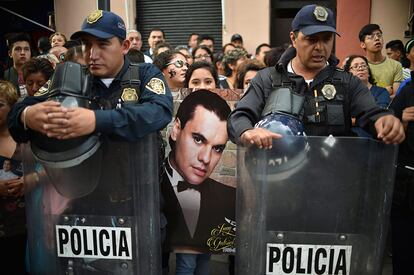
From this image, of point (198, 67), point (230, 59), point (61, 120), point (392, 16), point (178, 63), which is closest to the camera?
point (61, 120)

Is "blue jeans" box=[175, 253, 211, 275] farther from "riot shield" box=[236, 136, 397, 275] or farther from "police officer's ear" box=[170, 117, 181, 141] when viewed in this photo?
"riot shield" box=[236, 136, 397, 275]

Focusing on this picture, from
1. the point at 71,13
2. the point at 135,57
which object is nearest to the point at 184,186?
the point at 135,57

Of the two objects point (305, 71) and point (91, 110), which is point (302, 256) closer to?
point (305, 71)

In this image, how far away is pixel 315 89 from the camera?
88.0 inches

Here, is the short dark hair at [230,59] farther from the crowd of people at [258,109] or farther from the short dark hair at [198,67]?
the crowd of people at [258,109]

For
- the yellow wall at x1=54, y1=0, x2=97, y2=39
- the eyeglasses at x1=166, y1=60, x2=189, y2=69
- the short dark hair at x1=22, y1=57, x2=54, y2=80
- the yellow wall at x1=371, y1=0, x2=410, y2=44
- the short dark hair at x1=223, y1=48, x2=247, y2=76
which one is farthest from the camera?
the yellow wall at x1=54, y1=0, x2=97, y2=39

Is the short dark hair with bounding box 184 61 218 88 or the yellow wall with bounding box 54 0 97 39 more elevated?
the yellow wall with bounding box 54 0 97 39

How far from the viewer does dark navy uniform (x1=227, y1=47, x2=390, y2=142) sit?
7.18 ft

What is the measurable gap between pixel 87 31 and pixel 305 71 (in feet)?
3.48

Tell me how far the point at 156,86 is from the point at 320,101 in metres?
0.78

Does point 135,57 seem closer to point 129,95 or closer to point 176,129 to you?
point 176,129

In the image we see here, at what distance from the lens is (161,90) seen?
2.20 metres

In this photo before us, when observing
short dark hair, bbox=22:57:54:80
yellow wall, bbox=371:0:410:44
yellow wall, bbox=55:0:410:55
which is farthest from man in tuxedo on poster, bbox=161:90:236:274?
yellow wall, bbox=371:0:410:44

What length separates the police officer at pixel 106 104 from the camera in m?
1.87
